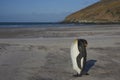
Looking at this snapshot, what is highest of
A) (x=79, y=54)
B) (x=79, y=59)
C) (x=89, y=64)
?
(x=79, y=54)

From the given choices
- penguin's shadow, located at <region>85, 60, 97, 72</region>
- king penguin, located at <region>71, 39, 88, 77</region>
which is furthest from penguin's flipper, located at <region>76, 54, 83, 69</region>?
penguin's shadow, located at <region>85, 60, 97, 72</region>

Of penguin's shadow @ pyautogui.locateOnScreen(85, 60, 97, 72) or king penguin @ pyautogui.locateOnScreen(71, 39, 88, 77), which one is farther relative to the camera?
penguin's shadow @ pyautogui.locateOnScreen(85, 60, 97, 72)

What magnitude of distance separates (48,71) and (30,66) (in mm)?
1157

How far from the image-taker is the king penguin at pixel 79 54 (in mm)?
9734

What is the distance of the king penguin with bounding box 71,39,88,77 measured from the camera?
9734 mm

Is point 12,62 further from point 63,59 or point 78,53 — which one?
point 78,53

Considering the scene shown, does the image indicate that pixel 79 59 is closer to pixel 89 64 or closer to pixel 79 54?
pixel 79 54

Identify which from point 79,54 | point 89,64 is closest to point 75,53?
point 79,54

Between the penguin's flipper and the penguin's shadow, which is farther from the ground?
the penguin's flipper

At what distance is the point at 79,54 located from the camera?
9.78 meters

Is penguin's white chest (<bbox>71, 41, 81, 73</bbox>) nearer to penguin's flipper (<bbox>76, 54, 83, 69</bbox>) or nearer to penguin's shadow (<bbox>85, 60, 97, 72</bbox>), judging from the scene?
penguin's flipper (<bbox>76, 54, 83, 69</bbox>)

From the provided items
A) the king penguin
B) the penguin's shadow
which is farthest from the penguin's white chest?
the penguin's shadow

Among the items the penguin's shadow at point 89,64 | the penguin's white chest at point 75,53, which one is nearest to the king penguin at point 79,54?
the penguin's white chest at point 75,53

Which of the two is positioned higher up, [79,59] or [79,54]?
[79,54]
